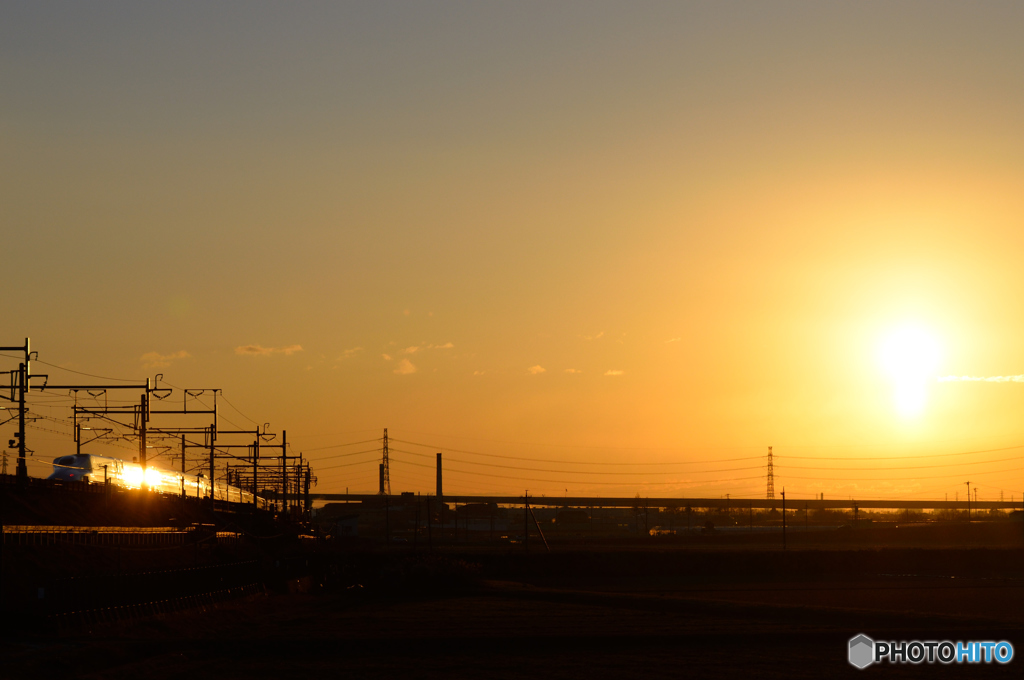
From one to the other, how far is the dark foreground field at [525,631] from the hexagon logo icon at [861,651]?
0.47 metres

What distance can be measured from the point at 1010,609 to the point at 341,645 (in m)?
27.8

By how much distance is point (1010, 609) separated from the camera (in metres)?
38.1

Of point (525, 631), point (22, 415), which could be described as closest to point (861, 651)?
point (525, 631)

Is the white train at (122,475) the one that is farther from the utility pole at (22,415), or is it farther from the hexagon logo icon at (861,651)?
the hexagon logo icon at (861,651)

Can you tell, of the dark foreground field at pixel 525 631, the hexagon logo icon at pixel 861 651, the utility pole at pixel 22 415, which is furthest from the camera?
the utility pole at pixel 22 415

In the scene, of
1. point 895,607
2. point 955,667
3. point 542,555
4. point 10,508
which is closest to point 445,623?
point 955,667

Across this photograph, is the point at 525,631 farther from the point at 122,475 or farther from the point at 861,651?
the point at 122,475

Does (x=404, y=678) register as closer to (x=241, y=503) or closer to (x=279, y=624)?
(x=279, y=624)

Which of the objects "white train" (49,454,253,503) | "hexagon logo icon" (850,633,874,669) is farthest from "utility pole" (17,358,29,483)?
"hexagon logo icon" (850,633,874,669)

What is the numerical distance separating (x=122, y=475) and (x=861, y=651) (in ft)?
167

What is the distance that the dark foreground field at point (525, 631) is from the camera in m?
22.2

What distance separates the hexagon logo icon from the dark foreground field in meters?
0.47

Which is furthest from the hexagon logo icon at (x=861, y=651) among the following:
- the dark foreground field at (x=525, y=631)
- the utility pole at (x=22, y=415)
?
the utility pole at (x=22, y=415)

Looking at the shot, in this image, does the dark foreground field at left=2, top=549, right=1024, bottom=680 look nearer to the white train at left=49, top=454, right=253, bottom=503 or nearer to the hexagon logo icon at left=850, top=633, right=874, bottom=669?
the hexagon logo icon at left=850, top=633, right=874, bottom=669
